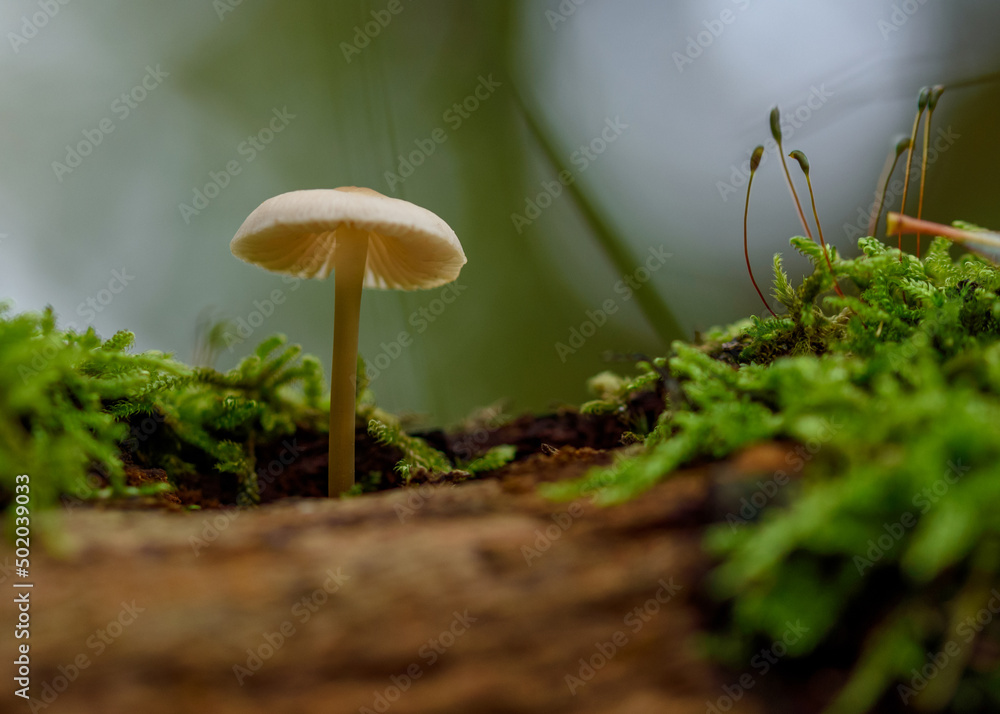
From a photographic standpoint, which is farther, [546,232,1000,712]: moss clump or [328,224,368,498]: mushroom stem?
[328,224,368,498]: mushroom stem

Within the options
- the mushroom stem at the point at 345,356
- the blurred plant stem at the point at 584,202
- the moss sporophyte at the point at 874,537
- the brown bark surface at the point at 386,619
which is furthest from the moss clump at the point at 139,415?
the blurred plant stem at the point at 584,202

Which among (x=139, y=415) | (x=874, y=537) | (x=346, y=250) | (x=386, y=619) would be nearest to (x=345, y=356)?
(x=346, y=250)

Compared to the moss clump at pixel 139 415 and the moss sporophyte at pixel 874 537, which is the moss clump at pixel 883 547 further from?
the moss clump at pixel 139 415

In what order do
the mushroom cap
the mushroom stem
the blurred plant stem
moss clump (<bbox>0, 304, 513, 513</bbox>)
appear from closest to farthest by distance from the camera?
moss clump (<bbox>0, 304, 513, 513</bbox>), the mushroom cap, the mushroom stem, the blurred plant stem

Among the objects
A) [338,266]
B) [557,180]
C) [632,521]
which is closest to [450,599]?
[632,521]

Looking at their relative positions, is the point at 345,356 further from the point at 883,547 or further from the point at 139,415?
the point at 883,547

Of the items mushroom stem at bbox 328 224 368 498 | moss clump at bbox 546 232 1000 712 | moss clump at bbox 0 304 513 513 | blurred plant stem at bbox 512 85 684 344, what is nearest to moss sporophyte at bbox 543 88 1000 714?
moss clump at bbox 546 232 1000 712

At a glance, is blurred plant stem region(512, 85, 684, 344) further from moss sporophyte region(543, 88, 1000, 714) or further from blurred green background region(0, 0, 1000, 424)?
moss sporophyte region(543, 88, 1000, 714)
